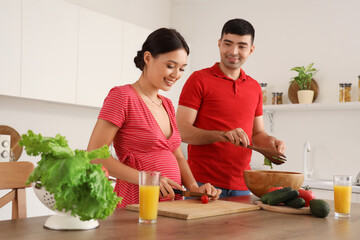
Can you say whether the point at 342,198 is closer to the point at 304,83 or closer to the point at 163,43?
the point at 163,43

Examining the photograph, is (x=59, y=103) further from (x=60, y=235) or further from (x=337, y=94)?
(x=60, y=235)

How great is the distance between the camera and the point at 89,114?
14.9 ft

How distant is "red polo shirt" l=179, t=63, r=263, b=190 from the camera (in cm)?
234

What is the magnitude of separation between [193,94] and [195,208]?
3.10ft

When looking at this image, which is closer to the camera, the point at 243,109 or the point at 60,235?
the point at 60,235

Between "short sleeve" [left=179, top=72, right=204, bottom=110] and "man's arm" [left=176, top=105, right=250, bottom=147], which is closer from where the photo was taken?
"man's arm" [left=176, top=105, right=250, bottom=147]

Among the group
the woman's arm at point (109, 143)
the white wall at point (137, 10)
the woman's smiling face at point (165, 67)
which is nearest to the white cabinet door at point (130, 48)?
the white wall at point (137, 10)

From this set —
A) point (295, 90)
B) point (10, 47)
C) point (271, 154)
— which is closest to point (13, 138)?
point (10, 47)

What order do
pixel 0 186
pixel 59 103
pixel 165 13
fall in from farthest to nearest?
pixel 165 13 → pixel 59 103 → pixel 0 186

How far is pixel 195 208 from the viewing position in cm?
157

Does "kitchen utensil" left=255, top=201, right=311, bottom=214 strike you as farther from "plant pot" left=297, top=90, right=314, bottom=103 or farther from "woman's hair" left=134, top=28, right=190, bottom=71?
"plant pot" left=297, top=90, right=314, bottom=103

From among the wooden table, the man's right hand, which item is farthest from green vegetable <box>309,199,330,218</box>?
the man's right hand

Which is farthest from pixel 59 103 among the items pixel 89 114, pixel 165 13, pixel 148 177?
pixel 148 177

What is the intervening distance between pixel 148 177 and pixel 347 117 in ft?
10.8
